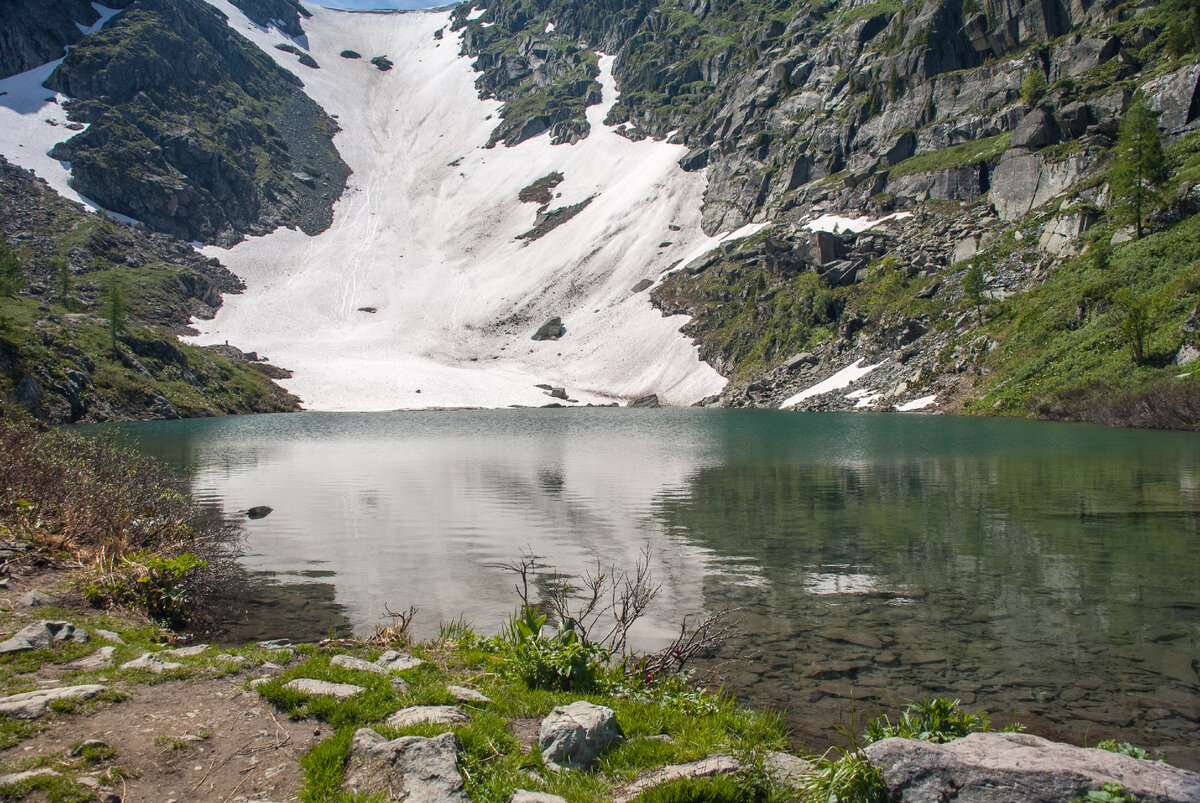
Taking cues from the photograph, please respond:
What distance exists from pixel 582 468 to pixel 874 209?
7952 centimetres

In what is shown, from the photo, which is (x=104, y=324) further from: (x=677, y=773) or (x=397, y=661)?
(x=677, y=773)

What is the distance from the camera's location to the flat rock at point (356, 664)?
6.78 meters

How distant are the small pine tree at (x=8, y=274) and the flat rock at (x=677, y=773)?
79.0 metres

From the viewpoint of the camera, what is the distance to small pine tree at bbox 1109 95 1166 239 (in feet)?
171

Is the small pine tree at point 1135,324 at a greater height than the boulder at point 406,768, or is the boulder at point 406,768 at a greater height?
the small pine tree at point 1135,324

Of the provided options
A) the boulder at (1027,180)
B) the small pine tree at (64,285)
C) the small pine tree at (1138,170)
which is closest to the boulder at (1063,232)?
the small pine tree at (1138,170)

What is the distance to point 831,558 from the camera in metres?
13.4

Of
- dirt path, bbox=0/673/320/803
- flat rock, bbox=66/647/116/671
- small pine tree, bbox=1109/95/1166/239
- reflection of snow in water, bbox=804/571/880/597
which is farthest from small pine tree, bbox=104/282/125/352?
small pine tree, bbox=1109/95/1166/239

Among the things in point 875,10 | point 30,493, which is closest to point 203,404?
point 30,493

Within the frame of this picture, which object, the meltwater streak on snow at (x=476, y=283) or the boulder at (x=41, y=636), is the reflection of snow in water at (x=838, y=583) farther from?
the meltwater streak on snow at (x=476, y=283)

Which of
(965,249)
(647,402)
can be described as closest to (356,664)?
(965,249)

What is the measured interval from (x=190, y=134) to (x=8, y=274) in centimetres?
9152

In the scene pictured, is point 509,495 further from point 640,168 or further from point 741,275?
point 640,168

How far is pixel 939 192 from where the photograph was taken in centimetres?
8312
